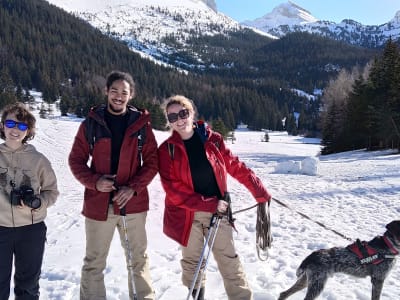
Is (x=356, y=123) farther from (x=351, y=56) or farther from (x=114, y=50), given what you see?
(x=351, y=56)

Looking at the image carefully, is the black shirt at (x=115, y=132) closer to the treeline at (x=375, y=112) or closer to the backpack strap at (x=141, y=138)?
the backpack strap at (x=141, y=138)

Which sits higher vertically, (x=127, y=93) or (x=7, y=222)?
(x=127, y=93)

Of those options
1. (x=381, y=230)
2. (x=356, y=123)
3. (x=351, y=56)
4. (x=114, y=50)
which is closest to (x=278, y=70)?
(x=351, y=56)

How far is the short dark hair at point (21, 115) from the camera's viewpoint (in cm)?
287

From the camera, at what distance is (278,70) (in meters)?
166

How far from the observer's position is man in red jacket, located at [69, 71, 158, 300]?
9.93 feet

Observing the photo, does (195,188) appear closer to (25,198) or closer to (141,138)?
(141,138)

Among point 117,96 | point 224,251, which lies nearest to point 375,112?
point 224,251

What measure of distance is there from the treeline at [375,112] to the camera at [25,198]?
26735mm

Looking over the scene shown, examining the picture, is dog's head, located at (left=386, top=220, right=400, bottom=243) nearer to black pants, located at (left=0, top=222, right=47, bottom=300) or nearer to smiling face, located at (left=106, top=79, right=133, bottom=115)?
smiling face, located at (left=106, top=79, right=133, bottom=115)

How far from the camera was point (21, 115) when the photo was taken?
2885 mm

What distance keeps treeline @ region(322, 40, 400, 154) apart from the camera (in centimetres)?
2674

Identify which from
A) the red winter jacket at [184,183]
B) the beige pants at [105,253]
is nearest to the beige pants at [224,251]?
the red winter jacket at [184,183]

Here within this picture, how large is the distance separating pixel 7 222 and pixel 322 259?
2.99 meters
